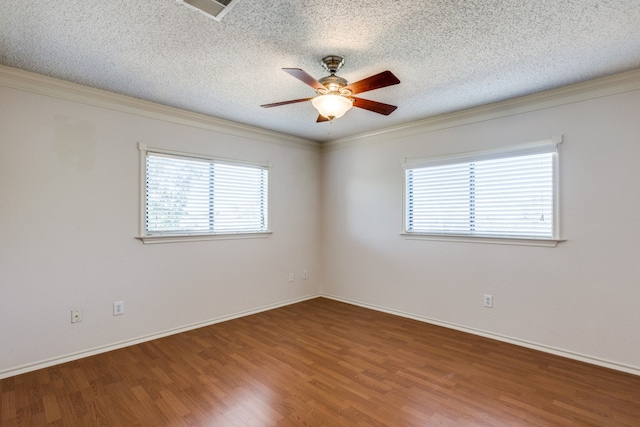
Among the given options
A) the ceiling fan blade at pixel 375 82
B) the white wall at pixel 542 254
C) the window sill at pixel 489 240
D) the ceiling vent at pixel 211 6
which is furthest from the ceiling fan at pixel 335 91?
the window sill at pixel 489 240

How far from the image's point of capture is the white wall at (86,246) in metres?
2.58

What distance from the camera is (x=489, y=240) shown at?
11.0 ft

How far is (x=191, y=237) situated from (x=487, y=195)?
3.29 m

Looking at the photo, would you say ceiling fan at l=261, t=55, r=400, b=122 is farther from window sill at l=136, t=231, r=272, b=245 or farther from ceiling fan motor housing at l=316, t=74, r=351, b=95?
window sill at l=136, t=231, r=272, b=245

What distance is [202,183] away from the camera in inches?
147

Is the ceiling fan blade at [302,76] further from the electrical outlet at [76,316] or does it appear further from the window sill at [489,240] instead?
the electrical outlet at [76,316]

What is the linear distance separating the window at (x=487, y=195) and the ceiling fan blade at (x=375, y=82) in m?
1.88

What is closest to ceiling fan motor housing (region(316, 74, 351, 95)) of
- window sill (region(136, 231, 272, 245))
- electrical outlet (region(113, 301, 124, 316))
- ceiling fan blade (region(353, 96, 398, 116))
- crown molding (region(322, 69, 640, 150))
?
ceiling fan blade (region(353, 96, 398, 116))

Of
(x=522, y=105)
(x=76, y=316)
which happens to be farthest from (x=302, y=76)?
(x=76, y=316)

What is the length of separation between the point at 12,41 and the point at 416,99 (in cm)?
319

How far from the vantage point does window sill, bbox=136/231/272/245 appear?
329cm

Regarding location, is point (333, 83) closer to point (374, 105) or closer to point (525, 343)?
point (374, 105)

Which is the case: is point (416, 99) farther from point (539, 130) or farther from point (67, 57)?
point (67, 57)

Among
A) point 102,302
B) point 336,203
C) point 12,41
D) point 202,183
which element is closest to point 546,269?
→ point 336,203
